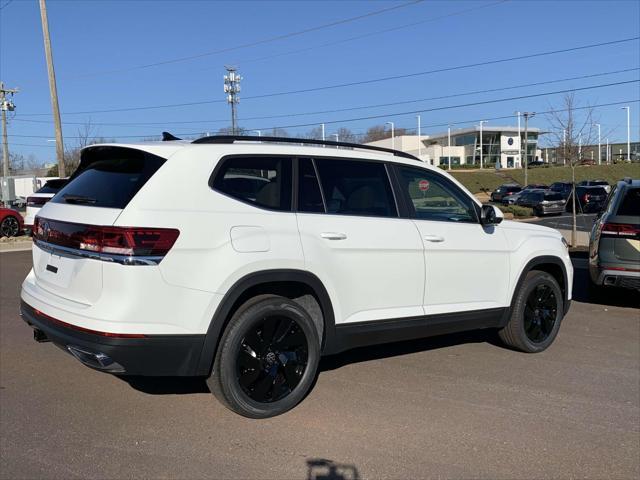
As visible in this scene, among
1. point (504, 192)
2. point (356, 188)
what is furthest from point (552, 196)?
point (356, 188)

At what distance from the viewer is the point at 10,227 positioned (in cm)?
1795

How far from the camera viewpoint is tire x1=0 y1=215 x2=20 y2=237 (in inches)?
699

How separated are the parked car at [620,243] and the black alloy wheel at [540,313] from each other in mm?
1939

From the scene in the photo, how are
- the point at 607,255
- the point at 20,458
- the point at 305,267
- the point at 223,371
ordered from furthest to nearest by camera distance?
the point at 607,255 → the point at 305,267 → the point at 223,371 → the point at 20,458

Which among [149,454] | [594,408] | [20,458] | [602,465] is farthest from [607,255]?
[20,458]

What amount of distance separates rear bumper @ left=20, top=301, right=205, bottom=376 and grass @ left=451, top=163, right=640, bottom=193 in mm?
71826

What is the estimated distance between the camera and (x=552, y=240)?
5.86 meters

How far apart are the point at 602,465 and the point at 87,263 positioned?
330cm

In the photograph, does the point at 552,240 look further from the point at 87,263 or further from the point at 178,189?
the point at 87,263

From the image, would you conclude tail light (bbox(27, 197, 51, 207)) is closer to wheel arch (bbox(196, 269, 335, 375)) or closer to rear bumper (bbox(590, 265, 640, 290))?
wheel arch (bbox(196, 269, 335, 375))

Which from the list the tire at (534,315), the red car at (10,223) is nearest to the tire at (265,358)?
the tire at (534,315)

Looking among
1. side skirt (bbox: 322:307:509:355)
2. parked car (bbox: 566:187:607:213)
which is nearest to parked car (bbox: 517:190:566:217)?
parked car (bbox: 566:187:607:213)

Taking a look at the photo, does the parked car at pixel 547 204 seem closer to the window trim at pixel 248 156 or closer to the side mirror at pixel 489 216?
the side mirror at pixel 489 216

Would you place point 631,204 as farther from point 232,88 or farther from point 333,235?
point 232,88
